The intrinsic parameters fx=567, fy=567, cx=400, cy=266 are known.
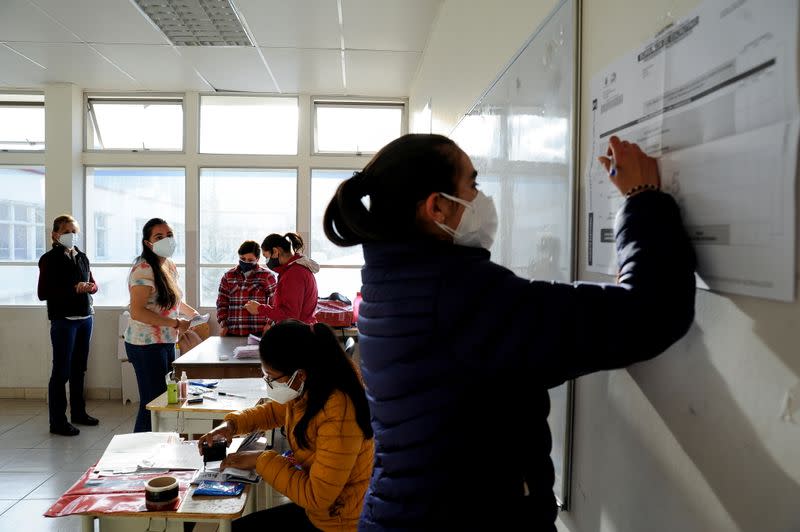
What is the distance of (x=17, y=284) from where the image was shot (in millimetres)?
5809

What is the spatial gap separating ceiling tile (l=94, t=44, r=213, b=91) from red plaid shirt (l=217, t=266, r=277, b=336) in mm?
1900

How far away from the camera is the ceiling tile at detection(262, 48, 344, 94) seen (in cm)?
465

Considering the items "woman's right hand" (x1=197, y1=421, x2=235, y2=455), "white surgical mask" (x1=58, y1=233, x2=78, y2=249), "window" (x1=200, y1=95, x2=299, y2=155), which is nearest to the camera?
"woman's right hand" (x1=197, y1=421, x2=235, y2=455)

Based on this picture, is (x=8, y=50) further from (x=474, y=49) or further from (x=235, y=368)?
(x=474, y=49)

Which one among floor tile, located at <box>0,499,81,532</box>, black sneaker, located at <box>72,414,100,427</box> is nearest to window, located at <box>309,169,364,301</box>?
black sneaker, located at <box>72,414,100,427</box>

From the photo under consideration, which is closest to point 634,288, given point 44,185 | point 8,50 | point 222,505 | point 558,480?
point 558,480

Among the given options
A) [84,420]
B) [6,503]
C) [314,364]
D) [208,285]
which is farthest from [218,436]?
[208,285]

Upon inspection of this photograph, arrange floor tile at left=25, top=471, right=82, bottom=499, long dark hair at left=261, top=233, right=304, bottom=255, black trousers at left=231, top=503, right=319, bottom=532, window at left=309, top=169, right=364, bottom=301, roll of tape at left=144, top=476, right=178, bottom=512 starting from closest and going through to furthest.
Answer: roll of tape at left=144, top=476, right=178, bottom=512 < black trousers at left=231, top=503, right=319, bottom=532 < floor tile at left=25, top=471, right=82, bottom=499 < long dark hair at left=261, top=233, right=304, bottom=255 < window at left=309, top=169, right=364, bottom=301

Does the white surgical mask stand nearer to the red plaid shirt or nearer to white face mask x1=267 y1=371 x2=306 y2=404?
the red plaid shirt

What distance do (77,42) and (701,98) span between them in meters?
4.88

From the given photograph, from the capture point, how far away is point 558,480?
1463 millimetres

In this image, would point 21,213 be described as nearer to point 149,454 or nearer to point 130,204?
point 130,204

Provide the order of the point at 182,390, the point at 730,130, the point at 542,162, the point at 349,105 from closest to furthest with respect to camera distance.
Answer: the point at 730,130 < the point at 542,162 < the point at 182,390 < the point at 349,105

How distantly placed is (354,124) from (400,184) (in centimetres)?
532
